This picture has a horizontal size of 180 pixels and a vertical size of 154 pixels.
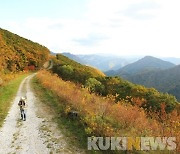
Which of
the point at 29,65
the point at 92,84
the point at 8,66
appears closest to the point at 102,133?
the point at 92,84

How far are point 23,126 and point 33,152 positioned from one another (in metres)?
4.67

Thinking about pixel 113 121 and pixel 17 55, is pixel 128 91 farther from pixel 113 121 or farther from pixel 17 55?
pixel 17 55

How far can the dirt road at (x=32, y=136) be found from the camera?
42.9 ft

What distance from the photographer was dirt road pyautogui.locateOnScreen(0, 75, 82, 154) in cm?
1307

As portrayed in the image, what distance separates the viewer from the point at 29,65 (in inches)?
3059

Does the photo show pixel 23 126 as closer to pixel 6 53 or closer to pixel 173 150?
pixel 173 150

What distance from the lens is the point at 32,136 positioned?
49.3ft

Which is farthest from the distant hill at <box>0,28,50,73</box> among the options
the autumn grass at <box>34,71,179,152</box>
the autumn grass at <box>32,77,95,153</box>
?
the autumn grass at <box>34,71,179,152</box>

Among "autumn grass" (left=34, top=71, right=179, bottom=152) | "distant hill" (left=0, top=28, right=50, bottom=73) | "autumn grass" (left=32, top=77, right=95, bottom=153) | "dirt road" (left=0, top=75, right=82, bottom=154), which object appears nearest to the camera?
"autumn grass" (left=34, top=71, right=179, bottom=152)

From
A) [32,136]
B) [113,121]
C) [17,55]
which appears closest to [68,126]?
[32,136]
